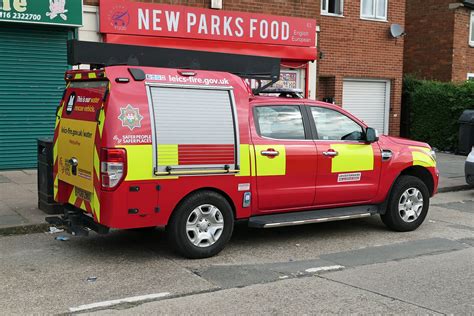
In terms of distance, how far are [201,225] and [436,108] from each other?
14.5 metres

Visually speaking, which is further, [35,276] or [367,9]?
[367,9]

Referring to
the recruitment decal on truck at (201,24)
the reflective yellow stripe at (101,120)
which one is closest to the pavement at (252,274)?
the reflective yellow stripe at (101,120)

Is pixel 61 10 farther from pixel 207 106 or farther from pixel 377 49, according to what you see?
pixel 377 49

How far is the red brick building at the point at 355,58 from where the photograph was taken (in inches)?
616

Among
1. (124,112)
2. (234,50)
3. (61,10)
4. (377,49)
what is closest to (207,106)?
(124,112)

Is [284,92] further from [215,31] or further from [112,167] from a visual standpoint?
[215,31]

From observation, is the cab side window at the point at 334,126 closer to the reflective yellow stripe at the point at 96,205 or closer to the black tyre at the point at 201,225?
the black tyre at the point at 201,225

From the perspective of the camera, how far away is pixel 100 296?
492cm

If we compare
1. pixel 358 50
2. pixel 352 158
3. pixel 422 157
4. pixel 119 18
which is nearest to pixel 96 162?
pixel 352 158

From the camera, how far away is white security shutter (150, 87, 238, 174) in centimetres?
575

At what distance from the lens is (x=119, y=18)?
12.4 meters

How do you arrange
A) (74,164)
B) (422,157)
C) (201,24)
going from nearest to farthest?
(74,164) → (422,157) → (201,24)

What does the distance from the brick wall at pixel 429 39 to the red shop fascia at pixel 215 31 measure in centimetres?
831

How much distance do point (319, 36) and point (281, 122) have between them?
10072mm
